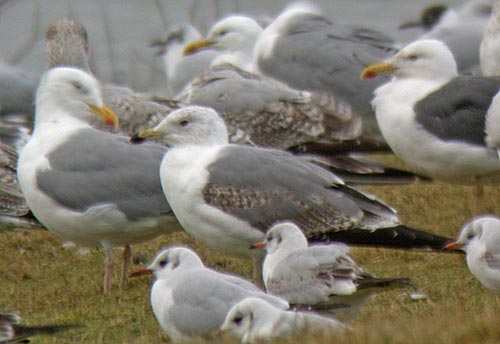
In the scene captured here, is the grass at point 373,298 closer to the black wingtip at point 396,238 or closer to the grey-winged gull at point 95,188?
the black wingtip at point 396,238

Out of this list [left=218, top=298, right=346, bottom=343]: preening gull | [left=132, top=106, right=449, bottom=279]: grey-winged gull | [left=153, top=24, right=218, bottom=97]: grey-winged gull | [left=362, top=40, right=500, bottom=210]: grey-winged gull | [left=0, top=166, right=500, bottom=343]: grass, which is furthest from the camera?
[left=153, top=24, right=218, bottom=97]: grey-winged gull

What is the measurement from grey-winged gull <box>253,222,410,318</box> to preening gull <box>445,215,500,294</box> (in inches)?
21.9

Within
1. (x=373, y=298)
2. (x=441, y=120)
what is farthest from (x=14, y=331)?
(x=441, y=120)

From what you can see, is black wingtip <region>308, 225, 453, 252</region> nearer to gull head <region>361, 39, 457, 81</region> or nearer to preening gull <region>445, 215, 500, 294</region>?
preening gull <region>445, 215, 500, 294</region>

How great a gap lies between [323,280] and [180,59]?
35.9 feet

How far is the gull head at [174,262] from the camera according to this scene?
22.3ft

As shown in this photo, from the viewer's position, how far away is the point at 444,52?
9.41 m

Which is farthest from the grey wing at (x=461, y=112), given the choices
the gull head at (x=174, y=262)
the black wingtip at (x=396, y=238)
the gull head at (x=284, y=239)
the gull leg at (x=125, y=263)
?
the gull head at (x=174, y=262)

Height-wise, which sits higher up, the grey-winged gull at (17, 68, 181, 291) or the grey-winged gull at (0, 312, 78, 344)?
the grey-winged gull at (0, 312, 78, 344)

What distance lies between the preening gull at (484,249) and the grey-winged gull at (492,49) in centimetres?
352

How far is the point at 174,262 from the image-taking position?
690 centimetres

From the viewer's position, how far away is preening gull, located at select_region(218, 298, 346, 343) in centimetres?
568

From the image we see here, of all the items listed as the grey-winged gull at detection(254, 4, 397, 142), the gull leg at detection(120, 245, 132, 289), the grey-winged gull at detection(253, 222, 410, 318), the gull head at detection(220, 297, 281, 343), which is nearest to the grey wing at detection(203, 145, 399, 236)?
the grey-winged gull at detection(253, 222, 410, 318)

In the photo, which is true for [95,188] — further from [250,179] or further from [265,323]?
[265,323]
